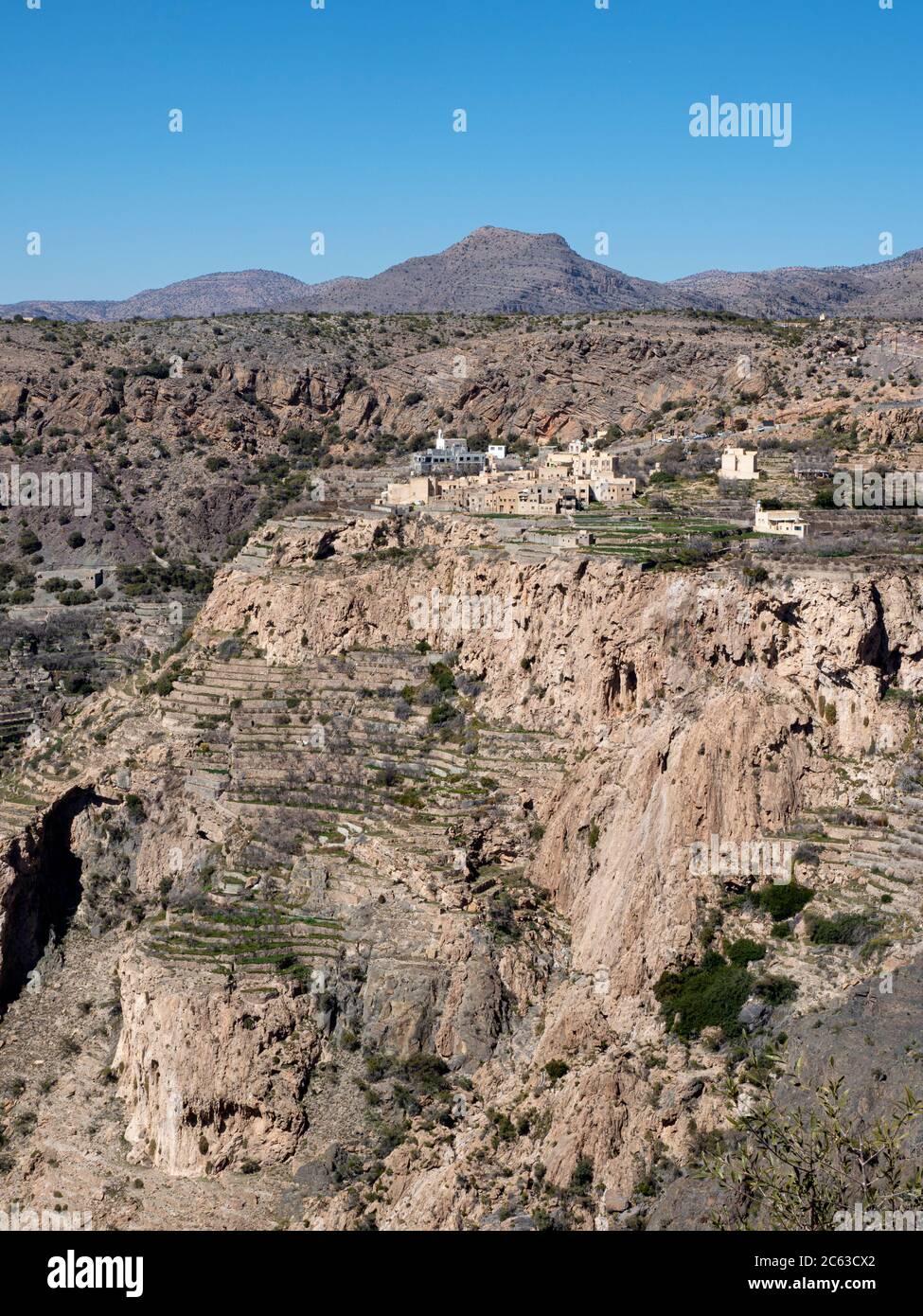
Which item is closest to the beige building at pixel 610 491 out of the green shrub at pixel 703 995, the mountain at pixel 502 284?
the green shrub at pixel 703 995

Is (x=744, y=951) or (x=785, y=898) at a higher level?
(x=785, y=898)

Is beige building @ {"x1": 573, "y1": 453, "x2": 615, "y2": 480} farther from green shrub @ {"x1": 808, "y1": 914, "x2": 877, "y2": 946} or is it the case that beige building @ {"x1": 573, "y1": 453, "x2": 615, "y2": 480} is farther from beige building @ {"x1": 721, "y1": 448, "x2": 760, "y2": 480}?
green shrub @ {"x1": 808, "y1": 914, "x2": 877, "y2": 946}

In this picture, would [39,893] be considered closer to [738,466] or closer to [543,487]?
[543,487]

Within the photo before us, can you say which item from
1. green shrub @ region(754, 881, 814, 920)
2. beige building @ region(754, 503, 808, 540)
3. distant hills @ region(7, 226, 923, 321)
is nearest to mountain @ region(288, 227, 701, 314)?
distant hills @ region(7, 226, 923, 321)

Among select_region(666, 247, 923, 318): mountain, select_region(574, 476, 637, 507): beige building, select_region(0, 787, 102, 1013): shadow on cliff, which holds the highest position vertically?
select_region(666, 247, 923, 318): mountain

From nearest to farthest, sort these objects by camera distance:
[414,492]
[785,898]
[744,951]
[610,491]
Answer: [744,951]
[785,898]
[610,491]
[414,492]

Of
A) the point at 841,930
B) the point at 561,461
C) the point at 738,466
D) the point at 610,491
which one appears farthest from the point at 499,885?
the point at 561,461

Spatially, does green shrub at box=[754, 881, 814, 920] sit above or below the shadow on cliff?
above
